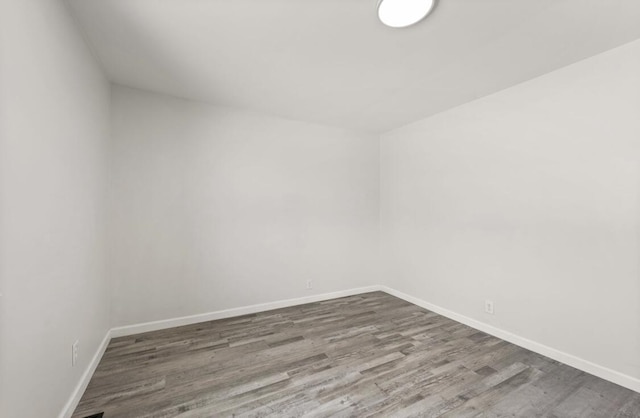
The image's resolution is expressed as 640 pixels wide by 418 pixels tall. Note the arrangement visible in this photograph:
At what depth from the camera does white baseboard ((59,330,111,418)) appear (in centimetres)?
161

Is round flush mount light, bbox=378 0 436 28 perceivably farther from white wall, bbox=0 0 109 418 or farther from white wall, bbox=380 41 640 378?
white wall, bbox=0 0 109 418

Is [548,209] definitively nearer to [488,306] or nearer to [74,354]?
[488,306]

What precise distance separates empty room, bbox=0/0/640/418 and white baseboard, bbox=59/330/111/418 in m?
0.03

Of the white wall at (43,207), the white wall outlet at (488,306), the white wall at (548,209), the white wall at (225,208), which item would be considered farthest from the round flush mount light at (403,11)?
the white wall outlet at (488,306)

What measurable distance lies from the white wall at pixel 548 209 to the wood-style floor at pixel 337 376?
14.7 inches

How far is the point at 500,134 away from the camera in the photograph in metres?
2.73

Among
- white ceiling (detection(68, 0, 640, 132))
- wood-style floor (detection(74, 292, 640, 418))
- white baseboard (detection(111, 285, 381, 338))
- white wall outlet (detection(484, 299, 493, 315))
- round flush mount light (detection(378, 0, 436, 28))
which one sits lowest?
wood-style floor (detection(74, 292, 640, 418))

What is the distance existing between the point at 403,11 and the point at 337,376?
8.27 feet

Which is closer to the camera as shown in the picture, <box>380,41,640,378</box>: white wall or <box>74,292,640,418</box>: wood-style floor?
<box>74,292,640,418</box>: wood-style floor

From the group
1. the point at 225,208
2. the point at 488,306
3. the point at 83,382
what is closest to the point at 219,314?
the point at 225,208

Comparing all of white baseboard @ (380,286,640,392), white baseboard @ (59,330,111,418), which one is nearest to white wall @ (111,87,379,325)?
white baseboard @ (59,330,111,418)

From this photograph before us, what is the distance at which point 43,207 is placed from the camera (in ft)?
4.49

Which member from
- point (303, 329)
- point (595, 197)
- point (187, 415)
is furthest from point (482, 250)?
point (187, 415)

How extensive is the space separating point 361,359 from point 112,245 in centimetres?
260
